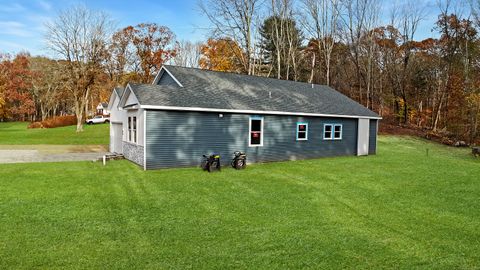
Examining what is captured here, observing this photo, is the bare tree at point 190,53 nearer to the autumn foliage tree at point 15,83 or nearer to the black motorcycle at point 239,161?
the autumn foliage tree at point 15,83

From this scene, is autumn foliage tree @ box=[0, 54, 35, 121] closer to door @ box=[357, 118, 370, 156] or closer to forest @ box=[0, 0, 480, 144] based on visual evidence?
forest @ box=[0, 0, 480, 144]

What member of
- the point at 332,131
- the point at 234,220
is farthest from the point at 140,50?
the point at 234,220

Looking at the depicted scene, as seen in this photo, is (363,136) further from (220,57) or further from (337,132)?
(220,57)

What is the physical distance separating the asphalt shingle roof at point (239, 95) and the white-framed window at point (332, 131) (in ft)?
2.58

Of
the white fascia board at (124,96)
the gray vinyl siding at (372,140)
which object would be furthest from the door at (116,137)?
the gray vinyl siding at (372,140)

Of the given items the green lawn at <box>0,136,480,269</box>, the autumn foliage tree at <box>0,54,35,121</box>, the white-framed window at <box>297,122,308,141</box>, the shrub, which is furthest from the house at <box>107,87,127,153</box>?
the autumn foliage tree at <box>0,54,35,121</box>

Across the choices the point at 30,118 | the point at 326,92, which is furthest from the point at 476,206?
the point at 30,118

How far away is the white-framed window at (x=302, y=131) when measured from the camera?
→ 16.7m

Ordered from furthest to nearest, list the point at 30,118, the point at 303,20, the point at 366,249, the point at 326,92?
the point at 30,118 < the point at 303,20 < the point at 326,92 < the point at 366,249

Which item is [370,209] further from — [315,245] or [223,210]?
[223,210]

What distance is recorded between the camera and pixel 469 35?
31969 mm

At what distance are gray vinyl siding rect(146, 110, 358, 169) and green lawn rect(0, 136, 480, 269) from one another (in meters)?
1.29

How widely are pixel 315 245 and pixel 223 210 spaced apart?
264 centimetres

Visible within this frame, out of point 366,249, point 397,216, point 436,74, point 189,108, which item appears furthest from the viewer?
point 436,74
